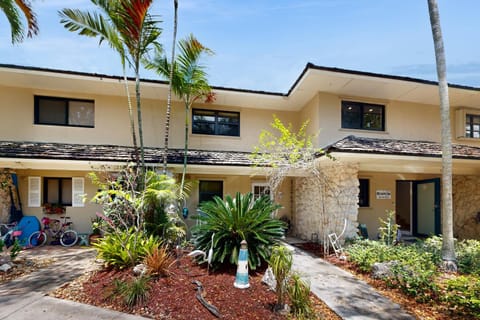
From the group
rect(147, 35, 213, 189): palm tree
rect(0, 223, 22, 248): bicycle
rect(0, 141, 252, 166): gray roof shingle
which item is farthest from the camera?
rect(0, 223, 22, 248): bicycle

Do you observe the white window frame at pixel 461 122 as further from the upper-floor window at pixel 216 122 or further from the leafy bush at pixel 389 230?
the upper-floor window at pixel 216 122

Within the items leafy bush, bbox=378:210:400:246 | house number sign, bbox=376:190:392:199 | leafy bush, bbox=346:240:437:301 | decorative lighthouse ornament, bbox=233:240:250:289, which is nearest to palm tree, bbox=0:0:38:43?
decorative lighthouse ornament, bbox=233:240:250:289

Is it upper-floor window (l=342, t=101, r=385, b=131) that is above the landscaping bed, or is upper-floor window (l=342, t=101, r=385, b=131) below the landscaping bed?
above

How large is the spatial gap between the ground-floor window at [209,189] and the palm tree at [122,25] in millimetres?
5660

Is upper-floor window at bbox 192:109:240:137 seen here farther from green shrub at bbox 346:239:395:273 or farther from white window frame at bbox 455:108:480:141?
white window frame at bbox 455:108:480:141

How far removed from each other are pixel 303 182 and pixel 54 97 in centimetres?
1109

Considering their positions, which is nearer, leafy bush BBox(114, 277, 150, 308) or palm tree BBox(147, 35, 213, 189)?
leafy bush BBox(114, 277, 150, 308)

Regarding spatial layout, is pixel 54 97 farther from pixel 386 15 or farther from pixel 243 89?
pixel 386 15

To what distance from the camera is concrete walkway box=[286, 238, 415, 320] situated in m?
4.64

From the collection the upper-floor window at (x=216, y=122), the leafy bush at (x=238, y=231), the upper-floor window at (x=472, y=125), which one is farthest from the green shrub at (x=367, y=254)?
the upper-floor window at (x=472, y=125)

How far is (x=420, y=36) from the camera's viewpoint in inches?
370

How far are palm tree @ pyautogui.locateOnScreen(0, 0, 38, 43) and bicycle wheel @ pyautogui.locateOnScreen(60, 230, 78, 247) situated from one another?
700 centimetres

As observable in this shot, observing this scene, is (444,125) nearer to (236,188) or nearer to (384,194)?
(384,194)

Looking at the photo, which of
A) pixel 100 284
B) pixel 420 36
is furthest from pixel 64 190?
pixel 420 36
